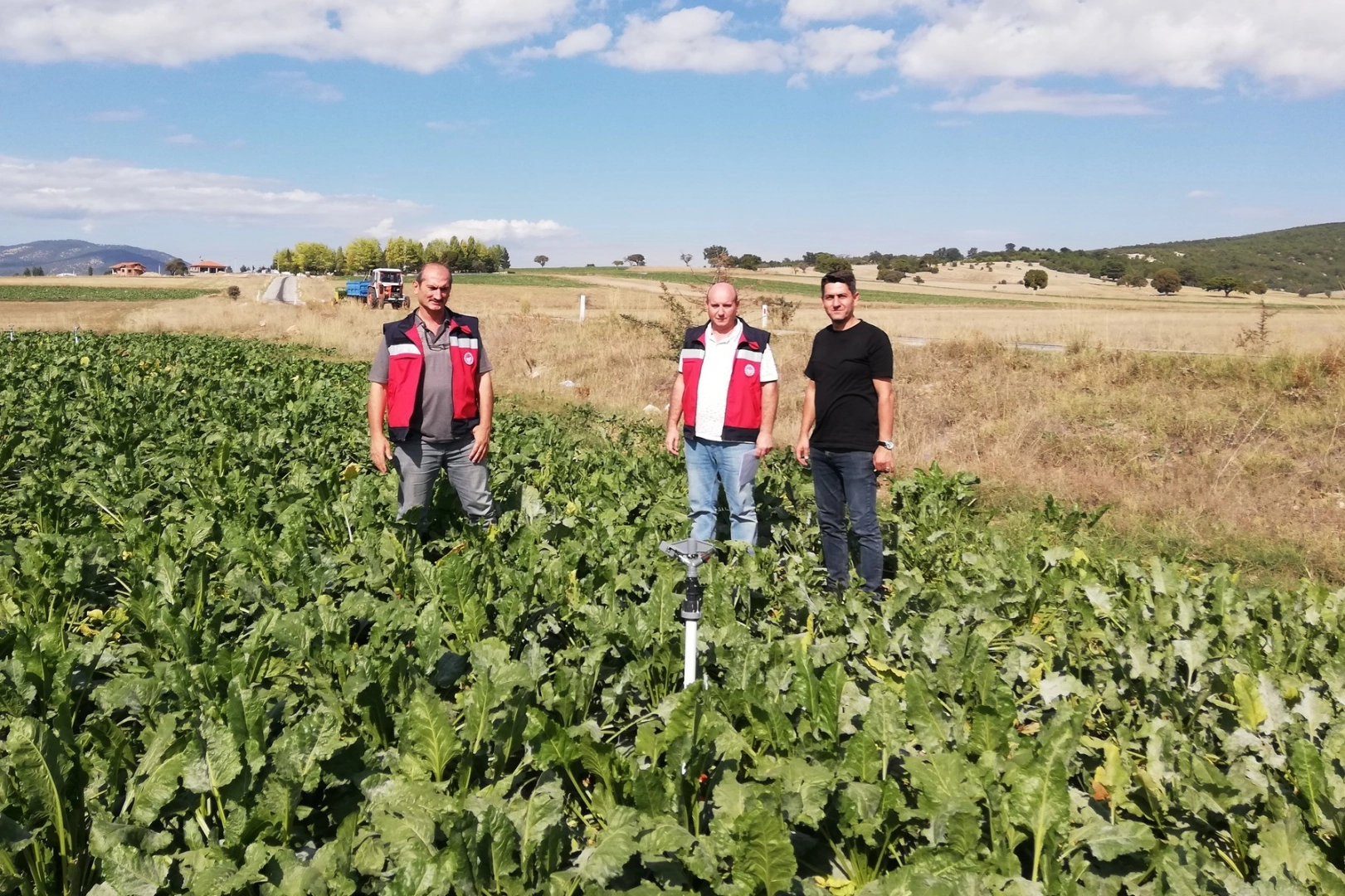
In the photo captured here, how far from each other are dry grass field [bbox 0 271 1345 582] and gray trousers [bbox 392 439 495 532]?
4.96m

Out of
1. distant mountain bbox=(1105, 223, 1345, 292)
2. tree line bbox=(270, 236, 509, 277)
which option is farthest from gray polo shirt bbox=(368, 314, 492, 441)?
tree line bbox=(270, 236, 509, 277)

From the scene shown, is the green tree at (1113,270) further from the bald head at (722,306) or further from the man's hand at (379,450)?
the man's hand at (379,450)

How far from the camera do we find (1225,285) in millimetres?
58094

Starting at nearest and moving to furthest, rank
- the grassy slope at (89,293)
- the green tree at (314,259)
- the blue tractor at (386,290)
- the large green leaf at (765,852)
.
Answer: the large green leaf at (765,852), the blue tractor at (386,290), the grassy slope at (89,293), the green tree at (314,259)

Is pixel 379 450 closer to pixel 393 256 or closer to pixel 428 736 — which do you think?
pixel 428 736

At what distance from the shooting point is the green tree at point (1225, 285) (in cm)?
5584

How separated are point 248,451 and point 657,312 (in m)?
19.1

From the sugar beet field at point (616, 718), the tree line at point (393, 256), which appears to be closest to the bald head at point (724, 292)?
the sugar beet field at point (616, 718)

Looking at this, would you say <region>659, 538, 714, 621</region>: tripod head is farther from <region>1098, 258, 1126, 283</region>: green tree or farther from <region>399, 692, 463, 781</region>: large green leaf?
<region>1098, 258, 1126, 283</region>: green tree

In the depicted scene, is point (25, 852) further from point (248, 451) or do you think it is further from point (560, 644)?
point (248, 451)

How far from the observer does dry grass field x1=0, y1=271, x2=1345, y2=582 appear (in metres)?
8.15

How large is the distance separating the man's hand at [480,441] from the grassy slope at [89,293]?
6801 centimetres

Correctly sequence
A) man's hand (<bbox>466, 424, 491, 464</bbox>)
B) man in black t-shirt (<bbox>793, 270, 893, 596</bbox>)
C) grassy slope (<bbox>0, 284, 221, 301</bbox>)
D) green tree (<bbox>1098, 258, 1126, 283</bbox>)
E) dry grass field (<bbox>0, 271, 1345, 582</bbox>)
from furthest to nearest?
green tree (<bbox>1098, 258, 1126, 283</bbox>), grassy slope (<bbox>0, 284, 221, 301</bbox>), dry grass field (<bbox>0, 271, 1345, 582</bbox>), man's hand (<bbox>466, 424, 491, 464</bbox>), man in black t-shirt (<bbox>793, 270, 893, 596</bbox>)

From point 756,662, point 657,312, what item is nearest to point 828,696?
point 756,662
